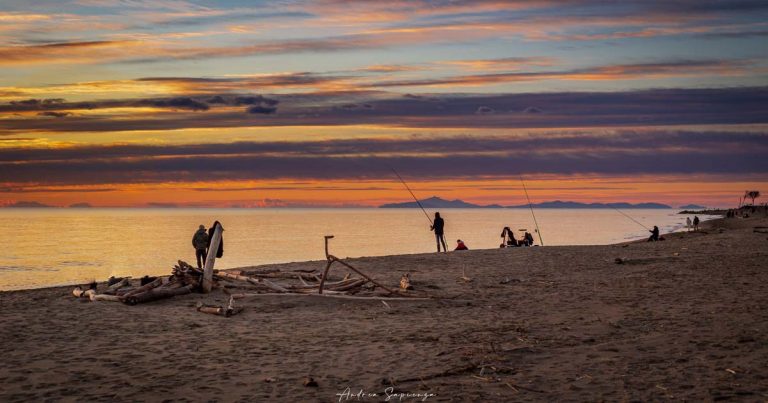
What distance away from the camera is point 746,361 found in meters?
9.66

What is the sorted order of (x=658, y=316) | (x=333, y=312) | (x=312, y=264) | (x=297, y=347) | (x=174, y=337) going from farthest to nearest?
(x=312, y=264)
(x=333, y=312)
(x=658, y=316)
(x=174, y=337)
(x=297, y=347)

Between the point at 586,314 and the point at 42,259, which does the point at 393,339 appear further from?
the point at 42,259

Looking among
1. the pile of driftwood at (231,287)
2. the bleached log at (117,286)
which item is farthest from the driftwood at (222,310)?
the bleached log at (117,286)

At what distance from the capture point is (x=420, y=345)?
11758 mm

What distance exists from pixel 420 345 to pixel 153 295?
26.3ft

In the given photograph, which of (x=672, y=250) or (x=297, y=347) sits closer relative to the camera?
(x=297, y=347)

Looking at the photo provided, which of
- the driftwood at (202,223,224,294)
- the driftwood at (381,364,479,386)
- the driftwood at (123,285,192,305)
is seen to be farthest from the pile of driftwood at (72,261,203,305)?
the driftwood at (381,364,479,386)

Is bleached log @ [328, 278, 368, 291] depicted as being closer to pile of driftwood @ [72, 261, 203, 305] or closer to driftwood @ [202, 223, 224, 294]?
driftwood @ [202, 223, 224, 294]

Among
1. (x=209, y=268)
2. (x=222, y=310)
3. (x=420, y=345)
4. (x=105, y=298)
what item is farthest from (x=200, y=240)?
(x=420, y=345)

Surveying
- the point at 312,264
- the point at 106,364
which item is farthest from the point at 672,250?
the point at 106,364

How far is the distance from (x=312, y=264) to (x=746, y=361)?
1949cm

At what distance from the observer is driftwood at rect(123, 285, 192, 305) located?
16406mm

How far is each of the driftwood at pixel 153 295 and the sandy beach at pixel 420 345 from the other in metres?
0.19

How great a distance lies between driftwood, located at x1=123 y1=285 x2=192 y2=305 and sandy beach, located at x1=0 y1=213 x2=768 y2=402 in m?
0.19
